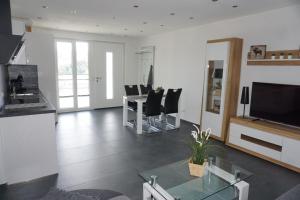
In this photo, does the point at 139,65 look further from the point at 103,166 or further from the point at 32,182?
the point at 32,182

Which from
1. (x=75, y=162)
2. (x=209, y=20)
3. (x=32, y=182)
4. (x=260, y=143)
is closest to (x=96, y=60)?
(x=209, y=20)

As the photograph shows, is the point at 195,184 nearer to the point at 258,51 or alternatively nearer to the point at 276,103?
the point at 276,103

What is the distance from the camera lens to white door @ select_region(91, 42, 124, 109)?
707 cm

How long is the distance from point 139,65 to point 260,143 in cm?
528

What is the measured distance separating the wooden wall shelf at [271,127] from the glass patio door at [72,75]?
4956 millimetres

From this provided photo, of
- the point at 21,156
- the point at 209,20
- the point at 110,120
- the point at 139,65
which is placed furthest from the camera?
the point at 139,65

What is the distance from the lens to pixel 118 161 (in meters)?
3.30

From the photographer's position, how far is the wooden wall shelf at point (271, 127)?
124 inches

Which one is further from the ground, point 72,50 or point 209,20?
point 209,20

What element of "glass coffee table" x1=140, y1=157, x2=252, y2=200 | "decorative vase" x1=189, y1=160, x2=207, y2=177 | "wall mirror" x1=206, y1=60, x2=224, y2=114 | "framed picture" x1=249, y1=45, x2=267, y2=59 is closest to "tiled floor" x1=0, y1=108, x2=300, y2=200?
"glass coffee table" x1=140, y1=157, x2=252, y2=200

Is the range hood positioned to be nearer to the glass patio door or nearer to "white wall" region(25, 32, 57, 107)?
"white wall" region(25, 32, 57, 107)

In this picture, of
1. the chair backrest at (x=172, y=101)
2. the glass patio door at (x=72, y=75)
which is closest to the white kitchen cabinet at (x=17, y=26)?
the glass patio door at (x=72, y=75)

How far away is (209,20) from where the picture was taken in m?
4.54

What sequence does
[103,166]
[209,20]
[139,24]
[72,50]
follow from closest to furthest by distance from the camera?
[103,166] → [209,20] → [139,24] → [72,50]
